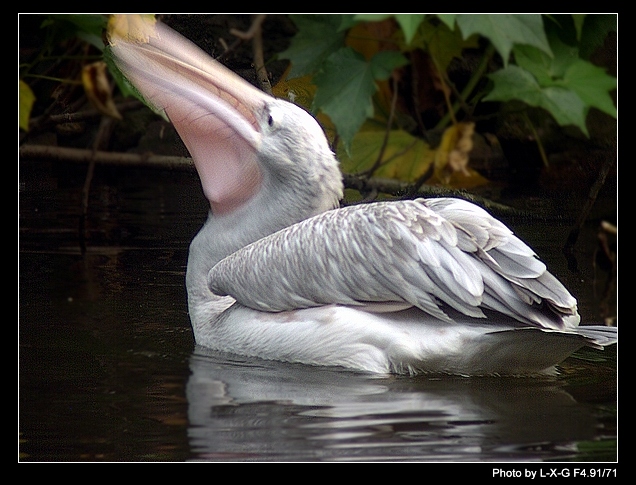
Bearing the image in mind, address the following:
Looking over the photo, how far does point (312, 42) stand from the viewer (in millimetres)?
2562

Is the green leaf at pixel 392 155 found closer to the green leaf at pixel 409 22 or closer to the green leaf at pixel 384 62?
the green leaf at pixel 384 62

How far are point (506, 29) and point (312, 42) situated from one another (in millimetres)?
479

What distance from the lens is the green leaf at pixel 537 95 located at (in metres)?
2.62

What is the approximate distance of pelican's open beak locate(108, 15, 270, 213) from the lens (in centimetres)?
266

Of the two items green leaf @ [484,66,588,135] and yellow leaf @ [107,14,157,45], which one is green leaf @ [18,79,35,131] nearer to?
yellow leaf @ [107,14,157,45]

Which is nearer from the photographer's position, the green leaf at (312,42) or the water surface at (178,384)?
the water surface at (178,384)

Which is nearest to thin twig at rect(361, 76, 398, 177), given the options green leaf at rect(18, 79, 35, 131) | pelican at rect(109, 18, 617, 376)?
pelican at rect(109, 18, 617, 376)

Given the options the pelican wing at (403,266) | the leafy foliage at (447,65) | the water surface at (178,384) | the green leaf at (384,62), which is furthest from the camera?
the green leaf at (384,62)

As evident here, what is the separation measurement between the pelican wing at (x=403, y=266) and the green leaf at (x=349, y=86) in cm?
24

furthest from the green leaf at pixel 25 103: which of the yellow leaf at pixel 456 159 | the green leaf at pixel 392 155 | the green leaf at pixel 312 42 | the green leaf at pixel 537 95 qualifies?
the green leaf at pixel 537 95

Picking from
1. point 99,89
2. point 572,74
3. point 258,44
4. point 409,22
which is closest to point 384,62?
point 409,22

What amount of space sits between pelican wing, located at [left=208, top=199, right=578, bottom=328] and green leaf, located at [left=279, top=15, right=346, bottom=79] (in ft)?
1.27

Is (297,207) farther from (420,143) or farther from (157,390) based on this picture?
(157,390)

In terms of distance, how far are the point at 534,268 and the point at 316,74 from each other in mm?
752
